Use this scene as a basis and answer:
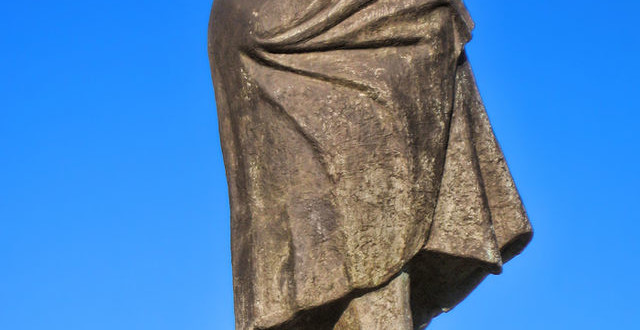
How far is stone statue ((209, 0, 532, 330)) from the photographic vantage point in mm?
5559

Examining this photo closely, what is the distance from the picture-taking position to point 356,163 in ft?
18.3

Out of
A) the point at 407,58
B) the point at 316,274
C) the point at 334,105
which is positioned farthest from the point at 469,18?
the point at 316,274

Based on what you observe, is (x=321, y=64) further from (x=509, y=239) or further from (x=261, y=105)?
(x=509, y=239)

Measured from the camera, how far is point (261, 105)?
580 cm

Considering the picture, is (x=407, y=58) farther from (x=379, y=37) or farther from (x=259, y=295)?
(x=259, y=295)

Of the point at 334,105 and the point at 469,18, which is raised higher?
the point at 469,18

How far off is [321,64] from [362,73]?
19cm

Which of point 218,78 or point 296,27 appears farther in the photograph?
point 218,78

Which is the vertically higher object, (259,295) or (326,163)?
(326,163)

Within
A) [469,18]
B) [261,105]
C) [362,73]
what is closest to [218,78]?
[261,105]

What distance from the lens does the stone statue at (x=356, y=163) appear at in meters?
5.56

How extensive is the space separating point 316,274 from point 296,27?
1.10m

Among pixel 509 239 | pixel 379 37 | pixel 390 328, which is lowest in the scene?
pixel 390 328

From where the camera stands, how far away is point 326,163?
18.3ft
